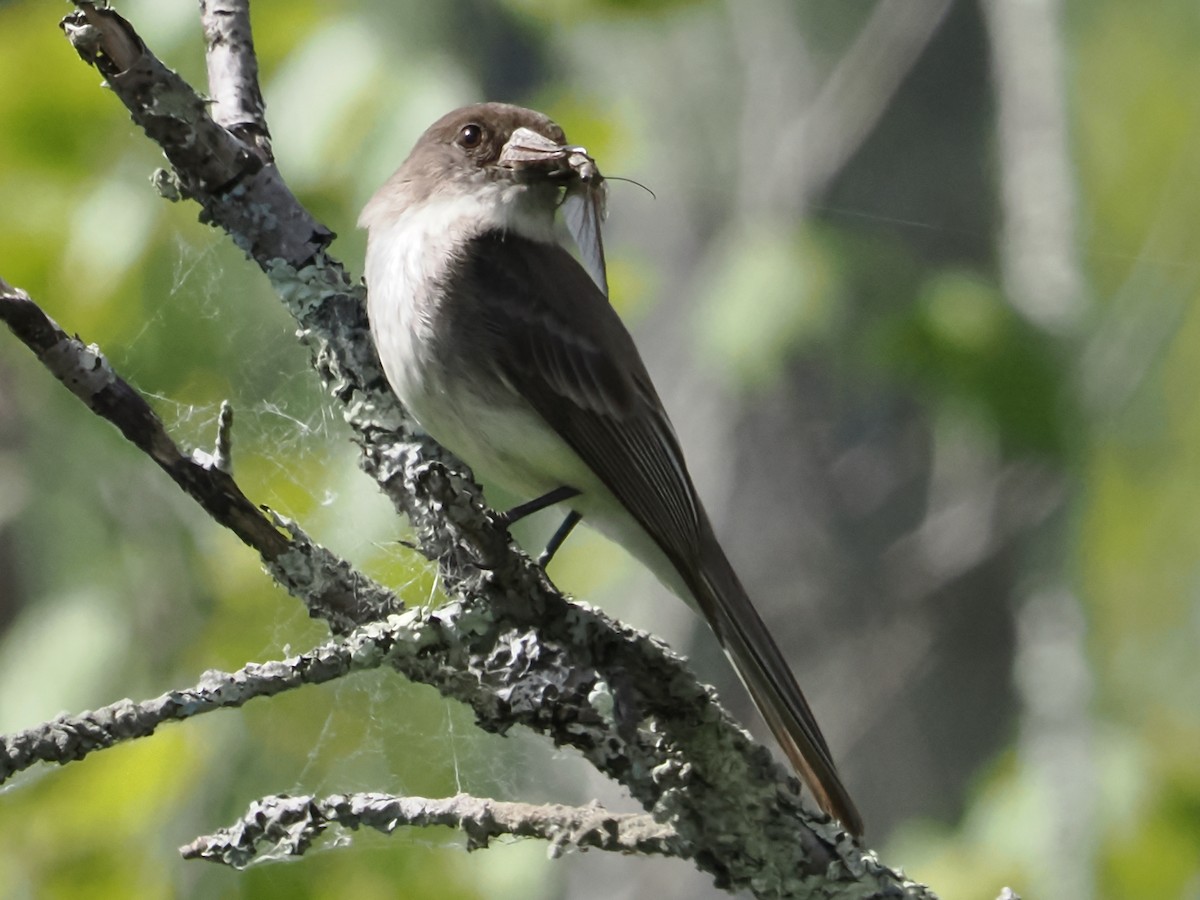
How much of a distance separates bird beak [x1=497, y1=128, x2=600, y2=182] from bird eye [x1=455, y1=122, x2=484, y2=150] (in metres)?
0.07

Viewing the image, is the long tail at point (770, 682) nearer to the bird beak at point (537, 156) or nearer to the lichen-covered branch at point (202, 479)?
the lichen-covered branch at point (202, 479)

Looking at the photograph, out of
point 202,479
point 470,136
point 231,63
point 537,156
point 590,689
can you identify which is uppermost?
point 470,136

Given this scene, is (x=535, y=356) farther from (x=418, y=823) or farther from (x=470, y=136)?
(x=418, y=823)

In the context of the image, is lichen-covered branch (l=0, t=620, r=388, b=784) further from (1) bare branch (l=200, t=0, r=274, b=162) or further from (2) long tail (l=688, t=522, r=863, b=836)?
(1) bare branch (l=200, t=0, r=274, b=162)

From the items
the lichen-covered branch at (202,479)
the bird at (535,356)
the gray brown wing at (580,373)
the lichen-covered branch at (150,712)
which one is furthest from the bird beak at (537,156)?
the lichen-covered branch at (150,712)

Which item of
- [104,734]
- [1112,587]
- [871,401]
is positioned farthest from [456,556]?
[871,401]

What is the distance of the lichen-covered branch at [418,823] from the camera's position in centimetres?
188

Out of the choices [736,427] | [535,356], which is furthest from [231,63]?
[736,427]

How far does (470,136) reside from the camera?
9.68 ft

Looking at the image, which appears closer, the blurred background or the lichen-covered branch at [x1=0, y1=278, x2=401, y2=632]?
the lichen-covered branch at [x1=0, y1=278, x2=401, y2=632]

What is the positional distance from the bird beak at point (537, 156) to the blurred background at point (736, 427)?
0.63ft

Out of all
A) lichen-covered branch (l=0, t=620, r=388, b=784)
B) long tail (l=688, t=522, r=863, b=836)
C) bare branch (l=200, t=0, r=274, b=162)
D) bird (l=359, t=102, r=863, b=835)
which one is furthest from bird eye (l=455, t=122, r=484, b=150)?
lichen-covered branch (l=0, t=620, r=388, b=784)

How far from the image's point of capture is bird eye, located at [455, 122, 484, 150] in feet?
9.65

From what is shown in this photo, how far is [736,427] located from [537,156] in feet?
10.0
